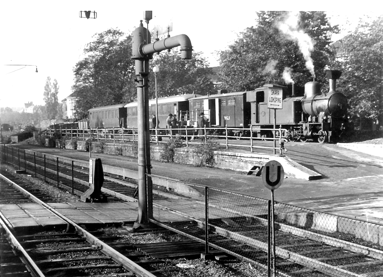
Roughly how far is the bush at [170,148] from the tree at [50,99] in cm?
10039

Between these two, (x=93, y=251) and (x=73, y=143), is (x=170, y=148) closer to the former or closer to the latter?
(x=93, y=251)

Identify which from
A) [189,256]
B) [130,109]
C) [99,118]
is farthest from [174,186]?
[99,118]

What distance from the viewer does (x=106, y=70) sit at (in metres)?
53.4

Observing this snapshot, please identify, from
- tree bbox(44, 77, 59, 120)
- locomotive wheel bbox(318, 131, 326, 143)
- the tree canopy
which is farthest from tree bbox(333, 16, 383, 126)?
tree bbox(44, 77, 59, 120)

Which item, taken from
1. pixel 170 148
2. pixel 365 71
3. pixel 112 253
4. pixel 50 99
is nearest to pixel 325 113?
pixel 365 71

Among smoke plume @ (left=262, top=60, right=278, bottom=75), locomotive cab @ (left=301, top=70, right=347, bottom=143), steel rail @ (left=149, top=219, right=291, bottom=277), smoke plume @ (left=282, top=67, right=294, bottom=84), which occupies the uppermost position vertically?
A: smoke plume @ (left=262, top=60, right=278, bottom=75)

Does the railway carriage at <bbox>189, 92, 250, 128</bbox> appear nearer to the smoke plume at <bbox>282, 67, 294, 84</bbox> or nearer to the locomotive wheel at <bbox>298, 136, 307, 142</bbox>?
the locomotive wheel at <bbox>298, 136, 307, 142</bbox>

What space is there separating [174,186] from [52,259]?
311 inches

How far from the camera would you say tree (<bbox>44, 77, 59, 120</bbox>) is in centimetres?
11994

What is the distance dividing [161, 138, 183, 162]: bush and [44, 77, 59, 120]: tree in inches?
3952

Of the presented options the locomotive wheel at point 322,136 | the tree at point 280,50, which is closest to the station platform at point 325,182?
the locomotive wheel at point 322,136

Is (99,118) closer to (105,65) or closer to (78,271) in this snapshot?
(105,65)

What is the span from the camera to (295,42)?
3447 centimetres

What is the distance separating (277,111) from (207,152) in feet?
25.5
